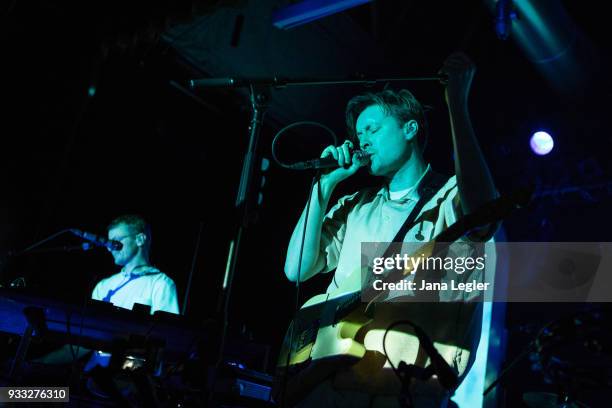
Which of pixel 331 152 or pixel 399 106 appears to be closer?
pixel 331 152

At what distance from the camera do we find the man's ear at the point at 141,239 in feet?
17.0

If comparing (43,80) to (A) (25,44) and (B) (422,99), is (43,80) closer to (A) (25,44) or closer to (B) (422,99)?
(A) (25,44)

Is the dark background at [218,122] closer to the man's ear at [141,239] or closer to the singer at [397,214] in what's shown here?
the man's ear at [141,239]

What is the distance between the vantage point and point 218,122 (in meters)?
6.19

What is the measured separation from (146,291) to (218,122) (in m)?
2.18

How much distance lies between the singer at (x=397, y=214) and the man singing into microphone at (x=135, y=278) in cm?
260

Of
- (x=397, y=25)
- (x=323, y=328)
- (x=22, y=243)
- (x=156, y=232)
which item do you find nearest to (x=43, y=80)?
(x=22, y=243)

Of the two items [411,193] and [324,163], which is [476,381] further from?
[324,163]

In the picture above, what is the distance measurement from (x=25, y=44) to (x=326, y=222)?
12.2 feet

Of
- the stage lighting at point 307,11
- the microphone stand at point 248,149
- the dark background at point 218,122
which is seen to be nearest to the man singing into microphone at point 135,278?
the dark background at point 218,122

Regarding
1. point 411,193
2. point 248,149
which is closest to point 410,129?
point 411,193

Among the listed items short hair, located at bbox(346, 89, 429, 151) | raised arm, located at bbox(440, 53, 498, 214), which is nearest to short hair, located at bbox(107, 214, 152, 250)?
short hair, located at bbox(346, 89, 429, 151)

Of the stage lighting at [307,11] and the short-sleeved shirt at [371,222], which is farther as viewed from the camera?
the stage lighting at [307,11]

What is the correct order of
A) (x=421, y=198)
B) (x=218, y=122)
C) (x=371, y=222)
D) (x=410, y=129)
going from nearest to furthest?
(x=421, y=198)
(x=371, y=222)
(x=410, y=129)
(x=218, y=122)
